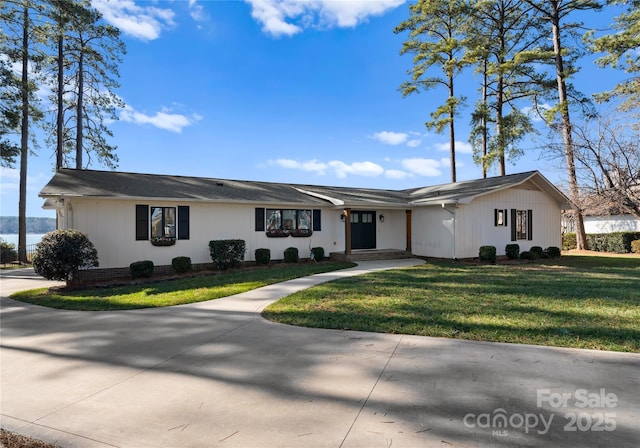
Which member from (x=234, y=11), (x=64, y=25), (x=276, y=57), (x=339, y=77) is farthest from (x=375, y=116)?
(x=64, y=25)

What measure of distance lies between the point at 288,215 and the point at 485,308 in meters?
9.41

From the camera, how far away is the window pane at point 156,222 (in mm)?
11859

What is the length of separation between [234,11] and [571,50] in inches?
812

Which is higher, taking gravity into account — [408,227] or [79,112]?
[79,112]

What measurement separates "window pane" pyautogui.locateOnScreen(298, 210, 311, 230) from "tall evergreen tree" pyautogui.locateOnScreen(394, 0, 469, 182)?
45.9 ft

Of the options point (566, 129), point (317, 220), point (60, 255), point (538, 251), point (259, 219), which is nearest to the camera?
point (60, 255)

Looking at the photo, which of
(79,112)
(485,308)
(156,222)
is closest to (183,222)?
(156,222)

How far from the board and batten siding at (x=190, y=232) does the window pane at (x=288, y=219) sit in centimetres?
29

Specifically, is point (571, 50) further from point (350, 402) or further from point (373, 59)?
point (350, 402)

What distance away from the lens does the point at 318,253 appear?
14469mm

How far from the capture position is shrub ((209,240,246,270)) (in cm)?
1225

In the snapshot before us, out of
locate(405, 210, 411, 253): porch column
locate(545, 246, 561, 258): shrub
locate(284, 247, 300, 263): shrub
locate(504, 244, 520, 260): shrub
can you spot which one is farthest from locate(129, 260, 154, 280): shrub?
locate(545, 246, 561, 258): shrub

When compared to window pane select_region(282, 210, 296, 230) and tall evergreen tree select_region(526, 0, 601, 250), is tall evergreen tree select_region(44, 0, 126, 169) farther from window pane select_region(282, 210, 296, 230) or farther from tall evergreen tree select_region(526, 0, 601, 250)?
tall evergreen tree select_region(526, 0, 601, 250)

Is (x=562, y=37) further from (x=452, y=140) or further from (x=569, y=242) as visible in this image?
(x=569, y=242)
